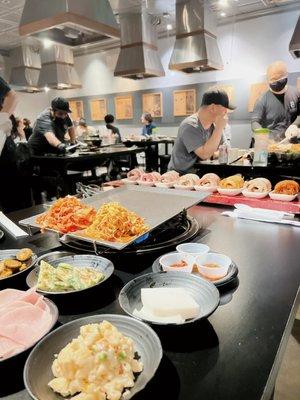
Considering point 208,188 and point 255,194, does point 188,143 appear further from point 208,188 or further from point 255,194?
point 255,194

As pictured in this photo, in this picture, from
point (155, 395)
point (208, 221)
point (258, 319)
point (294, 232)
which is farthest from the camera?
point (208, 221)

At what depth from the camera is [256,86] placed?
725 centimetres

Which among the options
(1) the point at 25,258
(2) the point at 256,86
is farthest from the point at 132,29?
(1) the point at 25,258

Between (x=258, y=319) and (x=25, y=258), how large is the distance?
2.85ft

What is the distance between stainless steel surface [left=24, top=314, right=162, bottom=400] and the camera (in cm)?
59

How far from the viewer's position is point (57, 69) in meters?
6.85

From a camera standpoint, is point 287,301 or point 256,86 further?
point 256,86

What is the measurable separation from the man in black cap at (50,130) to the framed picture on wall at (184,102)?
4451mm

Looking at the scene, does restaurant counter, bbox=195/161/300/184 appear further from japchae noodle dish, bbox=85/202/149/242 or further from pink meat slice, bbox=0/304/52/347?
pink meat slice, bbox=0/304/52/347

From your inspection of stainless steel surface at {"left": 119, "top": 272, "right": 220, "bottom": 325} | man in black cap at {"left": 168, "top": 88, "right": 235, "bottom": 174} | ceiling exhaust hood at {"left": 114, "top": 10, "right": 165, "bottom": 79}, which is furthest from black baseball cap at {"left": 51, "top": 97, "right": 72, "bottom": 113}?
stainless steel surface at {"left": 119, "top": 272, "right": 220, "bottom": 325}

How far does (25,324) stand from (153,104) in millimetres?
8939

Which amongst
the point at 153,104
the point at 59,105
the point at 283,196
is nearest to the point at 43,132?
the point at 59,105

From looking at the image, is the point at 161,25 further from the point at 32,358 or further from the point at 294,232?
the point at 32,358

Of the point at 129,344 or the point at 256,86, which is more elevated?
the point at 256,86
